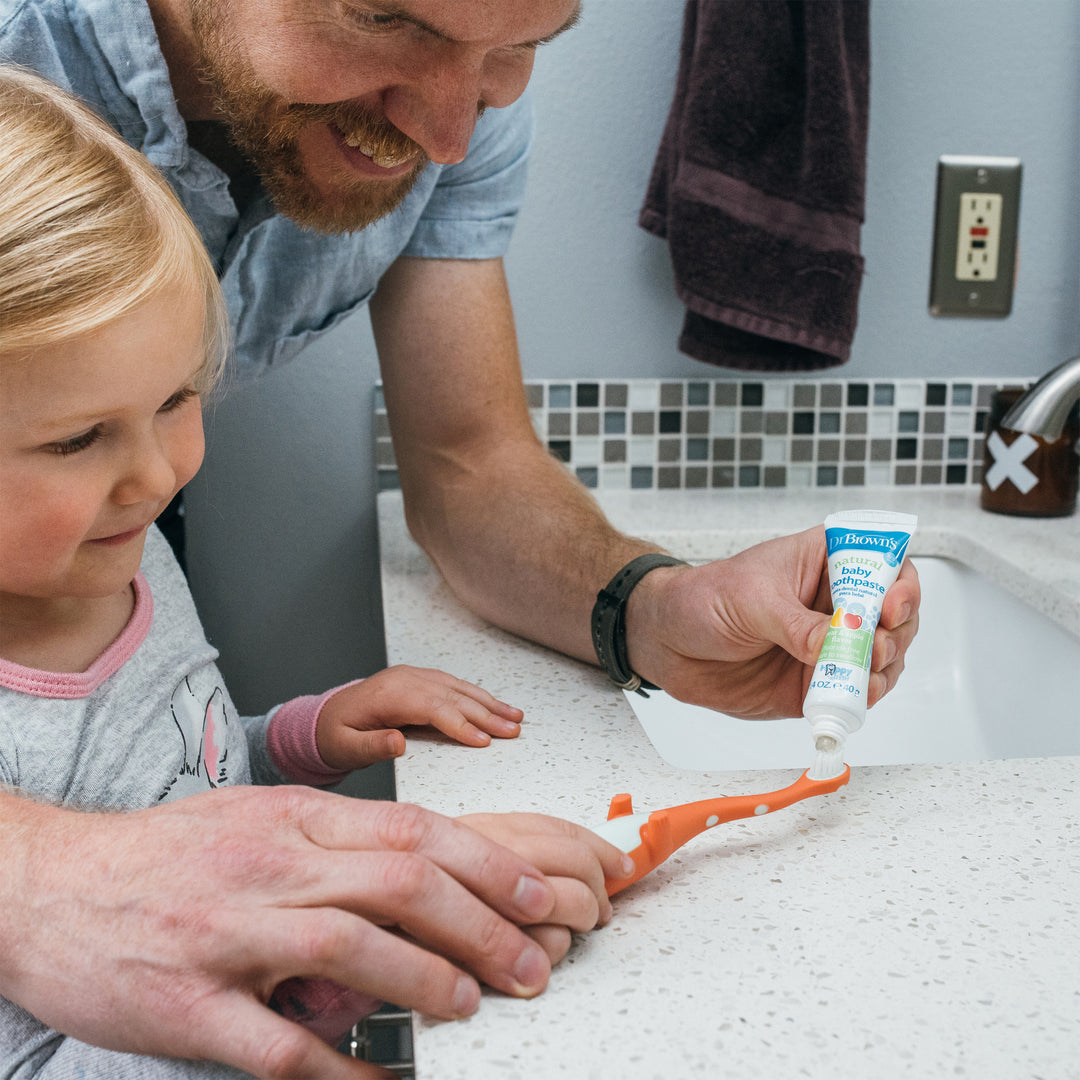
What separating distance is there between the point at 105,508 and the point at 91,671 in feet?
0.42

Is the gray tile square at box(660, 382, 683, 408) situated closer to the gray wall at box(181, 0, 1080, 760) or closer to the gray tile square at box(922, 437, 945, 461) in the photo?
the gray wall at box(181, 0, 1080, 760)

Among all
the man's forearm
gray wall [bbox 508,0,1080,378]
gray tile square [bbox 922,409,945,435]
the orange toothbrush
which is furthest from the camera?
gray tile square [bbox 922,409,945,435]

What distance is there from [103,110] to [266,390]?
0.53m

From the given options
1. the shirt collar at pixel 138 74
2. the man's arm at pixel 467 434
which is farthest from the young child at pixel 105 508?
the man's arm at pixel 467 434

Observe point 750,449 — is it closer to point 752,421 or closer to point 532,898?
point 752,421

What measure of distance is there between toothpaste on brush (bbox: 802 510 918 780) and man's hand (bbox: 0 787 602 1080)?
0.59ft

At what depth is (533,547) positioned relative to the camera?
0.95 meters

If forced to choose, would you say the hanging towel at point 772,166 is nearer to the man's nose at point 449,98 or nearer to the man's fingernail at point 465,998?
the man's nose at point 449,98

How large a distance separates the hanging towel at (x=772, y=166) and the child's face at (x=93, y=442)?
0.73 meters

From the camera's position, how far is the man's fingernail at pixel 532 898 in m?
0.46

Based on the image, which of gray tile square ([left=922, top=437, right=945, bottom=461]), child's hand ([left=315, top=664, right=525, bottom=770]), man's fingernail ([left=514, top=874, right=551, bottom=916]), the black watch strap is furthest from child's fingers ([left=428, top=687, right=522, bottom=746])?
gray tile square ([left=922, top=437, right=945, bottom=461])

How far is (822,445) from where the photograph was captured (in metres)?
1.42

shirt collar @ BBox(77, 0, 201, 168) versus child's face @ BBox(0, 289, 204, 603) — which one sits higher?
shirt collar @ BBox(77, 0, 201, 168)

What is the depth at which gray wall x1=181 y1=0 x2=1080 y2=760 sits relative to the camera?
4.34ft
